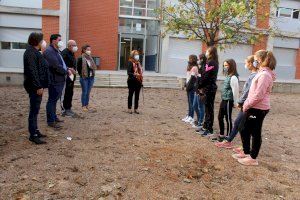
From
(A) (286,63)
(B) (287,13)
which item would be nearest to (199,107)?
(B) (287,13)

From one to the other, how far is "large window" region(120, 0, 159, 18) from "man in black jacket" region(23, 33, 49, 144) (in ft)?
64.1

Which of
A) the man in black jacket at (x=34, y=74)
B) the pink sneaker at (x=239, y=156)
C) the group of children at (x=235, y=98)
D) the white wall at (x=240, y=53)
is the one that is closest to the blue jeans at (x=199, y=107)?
the group of children at (x=235, y=98)

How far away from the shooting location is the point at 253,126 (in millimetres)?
5867

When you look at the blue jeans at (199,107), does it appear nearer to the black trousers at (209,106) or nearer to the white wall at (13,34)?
the black trousers at (209,106)

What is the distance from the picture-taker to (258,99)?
5633 mm

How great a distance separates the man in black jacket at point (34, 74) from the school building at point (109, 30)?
55.3ft

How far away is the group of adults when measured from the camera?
6090 millimetres

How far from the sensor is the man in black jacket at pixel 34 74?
603cm

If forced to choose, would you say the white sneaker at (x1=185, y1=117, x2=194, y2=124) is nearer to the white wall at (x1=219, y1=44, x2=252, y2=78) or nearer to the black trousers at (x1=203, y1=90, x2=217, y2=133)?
the black trousers at (x1=203, y1=90, x2=217, y2=133)

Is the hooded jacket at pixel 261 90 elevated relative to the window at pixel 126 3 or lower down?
lower down

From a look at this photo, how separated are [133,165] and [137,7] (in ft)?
69.8

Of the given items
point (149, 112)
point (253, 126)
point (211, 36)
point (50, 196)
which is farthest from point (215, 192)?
point (211, 36)

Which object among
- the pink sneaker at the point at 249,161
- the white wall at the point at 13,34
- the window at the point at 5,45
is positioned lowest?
the pink sneaker at the point at 249,161

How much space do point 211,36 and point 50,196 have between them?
11274mm
